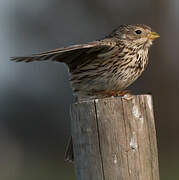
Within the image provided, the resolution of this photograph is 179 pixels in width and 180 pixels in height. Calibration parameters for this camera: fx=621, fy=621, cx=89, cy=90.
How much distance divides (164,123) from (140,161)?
43.1 ft

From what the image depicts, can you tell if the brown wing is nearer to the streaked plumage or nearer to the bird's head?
the streaked plumage

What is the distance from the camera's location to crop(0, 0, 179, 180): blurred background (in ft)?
54.7

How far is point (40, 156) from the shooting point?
51.0 feet

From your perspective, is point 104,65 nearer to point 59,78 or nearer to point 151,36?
point 151,36

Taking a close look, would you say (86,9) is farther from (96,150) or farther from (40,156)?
(96,150)

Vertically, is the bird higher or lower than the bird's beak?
lower

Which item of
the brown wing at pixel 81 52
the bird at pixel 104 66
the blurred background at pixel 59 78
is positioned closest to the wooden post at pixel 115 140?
the brown wing at pixel 81 52

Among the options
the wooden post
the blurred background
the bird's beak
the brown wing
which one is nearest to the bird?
the brown wing

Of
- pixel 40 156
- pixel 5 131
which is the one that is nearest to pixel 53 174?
pixel 40 156

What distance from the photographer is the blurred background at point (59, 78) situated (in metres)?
16.7

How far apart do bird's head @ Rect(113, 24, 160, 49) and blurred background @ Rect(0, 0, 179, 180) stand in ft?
25.6

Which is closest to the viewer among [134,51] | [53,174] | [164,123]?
[134,51]

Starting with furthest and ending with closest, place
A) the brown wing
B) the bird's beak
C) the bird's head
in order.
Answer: the bird's beak < the bird's head < the brown wing

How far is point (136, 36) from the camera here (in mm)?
7027
